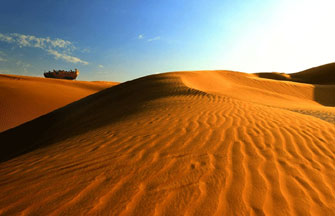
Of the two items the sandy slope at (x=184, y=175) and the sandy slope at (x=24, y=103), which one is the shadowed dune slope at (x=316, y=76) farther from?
the sandy slope at (x=184, y=175)

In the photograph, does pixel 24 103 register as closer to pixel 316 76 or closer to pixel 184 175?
pixel 184 175

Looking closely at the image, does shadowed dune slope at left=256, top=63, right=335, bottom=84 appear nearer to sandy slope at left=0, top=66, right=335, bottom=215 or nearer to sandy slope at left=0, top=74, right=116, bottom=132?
sandy slope at left=0, top=74, right=116, bottom=132

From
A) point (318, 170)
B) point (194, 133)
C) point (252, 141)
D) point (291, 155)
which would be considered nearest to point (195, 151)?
point (194, 133)

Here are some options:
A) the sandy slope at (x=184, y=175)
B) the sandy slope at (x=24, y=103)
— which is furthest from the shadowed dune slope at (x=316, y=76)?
the sandy slope at (x=184, y=175)

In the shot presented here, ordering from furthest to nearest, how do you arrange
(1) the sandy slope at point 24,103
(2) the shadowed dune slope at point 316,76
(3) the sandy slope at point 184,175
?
1. (2) the shadowed dune slope at point 316,76
2. (1) the sandy slope at point 24,103
3. (3) the sandy slope at point 184,175

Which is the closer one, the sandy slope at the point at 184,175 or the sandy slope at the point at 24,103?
the sandy slope at the point at 184,175

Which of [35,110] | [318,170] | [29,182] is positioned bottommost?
[35,110]

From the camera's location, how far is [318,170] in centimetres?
241

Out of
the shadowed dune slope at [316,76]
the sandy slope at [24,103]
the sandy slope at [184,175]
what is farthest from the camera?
the shadowed dune slope at [316,76]

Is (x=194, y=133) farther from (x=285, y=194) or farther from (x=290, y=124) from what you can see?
(x=290, y=124)

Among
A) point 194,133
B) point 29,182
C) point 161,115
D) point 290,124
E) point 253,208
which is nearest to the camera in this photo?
point 253,208

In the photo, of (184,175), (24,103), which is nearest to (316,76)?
(184,175)

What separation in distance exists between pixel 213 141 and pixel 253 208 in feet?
5.21

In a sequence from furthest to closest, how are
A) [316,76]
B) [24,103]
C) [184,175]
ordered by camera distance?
[316,76] → [24,103] → [184,175]
